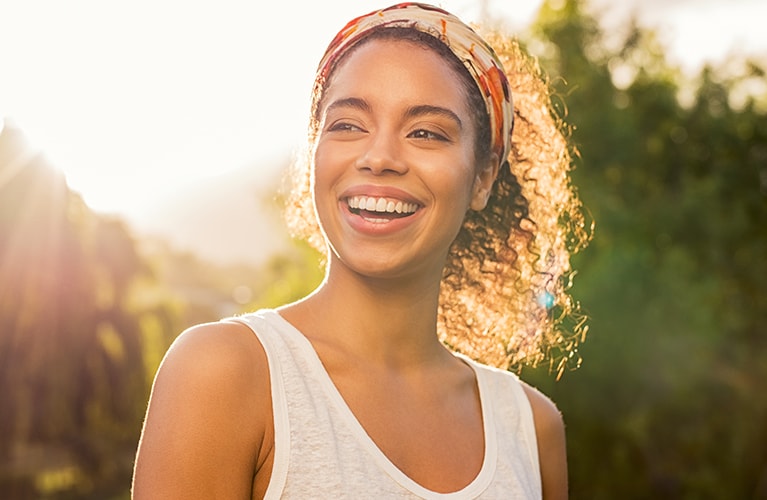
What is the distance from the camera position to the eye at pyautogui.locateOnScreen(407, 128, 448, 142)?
2211 millimetres

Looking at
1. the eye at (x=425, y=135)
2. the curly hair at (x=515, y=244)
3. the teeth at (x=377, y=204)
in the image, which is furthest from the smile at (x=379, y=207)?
the curly hair at (x=515, y=244)

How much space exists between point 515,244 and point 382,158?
38.6 inches

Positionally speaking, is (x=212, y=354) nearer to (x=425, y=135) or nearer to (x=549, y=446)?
(x=425, y=135)

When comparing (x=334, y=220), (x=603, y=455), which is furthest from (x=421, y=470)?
(x=603, y=455)

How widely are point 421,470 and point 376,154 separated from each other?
2.20ft

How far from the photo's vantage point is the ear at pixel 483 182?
2500 mm

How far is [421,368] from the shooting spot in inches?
95.0

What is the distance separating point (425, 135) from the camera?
223 cm

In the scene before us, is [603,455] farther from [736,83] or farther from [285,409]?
[285,409]

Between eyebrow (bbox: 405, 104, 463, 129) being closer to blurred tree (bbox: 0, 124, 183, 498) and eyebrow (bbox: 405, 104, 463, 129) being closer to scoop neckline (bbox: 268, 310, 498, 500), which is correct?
scoop neckline (bbox: 268, 310, 498, 500)

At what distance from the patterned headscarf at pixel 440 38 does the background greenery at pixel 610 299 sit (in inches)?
253

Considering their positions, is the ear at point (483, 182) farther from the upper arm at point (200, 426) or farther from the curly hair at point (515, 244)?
the upper arm at point (200, 426)

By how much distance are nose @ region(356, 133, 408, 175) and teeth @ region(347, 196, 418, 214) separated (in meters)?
0.06

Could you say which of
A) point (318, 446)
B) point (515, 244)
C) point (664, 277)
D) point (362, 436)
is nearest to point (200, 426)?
point (318, 446)
